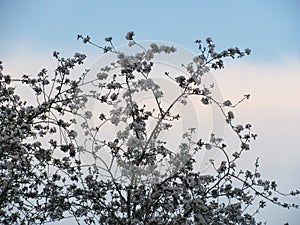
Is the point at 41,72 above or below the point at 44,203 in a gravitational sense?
above

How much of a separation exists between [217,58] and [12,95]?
3.99 metres

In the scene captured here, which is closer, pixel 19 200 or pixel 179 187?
pixel 179 187

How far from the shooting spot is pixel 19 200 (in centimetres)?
901

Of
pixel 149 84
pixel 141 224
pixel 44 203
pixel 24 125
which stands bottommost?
pixel 141 224

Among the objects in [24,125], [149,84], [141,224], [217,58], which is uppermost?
[217,58]

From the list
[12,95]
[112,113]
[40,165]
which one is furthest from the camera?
[12,95]

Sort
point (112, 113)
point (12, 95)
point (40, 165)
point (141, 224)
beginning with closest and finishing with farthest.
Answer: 1. point (141, 224)
2. point (112, 113)
3. point (40, 165)
4. point (12, 95)

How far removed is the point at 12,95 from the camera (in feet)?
29.2

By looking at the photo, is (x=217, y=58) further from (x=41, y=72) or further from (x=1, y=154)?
(x=1, y=154)

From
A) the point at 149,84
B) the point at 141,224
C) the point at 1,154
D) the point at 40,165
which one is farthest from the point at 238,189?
the point at 1,154

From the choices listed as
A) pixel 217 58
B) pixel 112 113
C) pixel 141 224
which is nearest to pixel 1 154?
pixel 112 113

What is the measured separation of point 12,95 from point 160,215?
3698mm

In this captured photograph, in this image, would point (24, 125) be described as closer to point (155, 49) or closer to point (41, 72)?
point (41, 72)

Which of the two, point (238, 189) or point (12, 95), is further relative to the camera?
point (12, 95)
